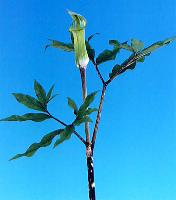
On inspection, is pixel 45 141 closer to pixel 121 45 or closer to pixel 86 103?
pixel 86 103

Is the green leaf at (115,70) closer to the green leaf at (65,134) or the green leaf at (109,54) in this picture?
the green leaf at (109,54)

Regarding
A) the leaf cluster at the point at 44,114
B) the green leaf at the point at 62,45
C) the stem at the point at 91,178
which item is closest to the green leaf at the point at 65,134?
the leaf cluster at the point at 44,114

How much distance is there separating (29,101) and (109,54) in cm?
38

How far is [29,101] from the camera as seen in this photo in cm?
162

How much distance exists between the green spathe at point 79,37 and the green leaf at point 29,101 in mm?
204

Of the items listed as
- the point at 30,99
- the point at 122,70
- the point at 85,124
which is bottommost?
the point at 85,124

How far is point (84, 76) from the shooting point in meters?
1.61

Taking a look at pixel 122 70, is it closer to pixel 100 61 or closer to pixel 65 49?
pixel 100 61

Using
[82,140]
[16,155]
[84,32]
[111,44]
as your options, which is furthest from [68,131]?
[111,44]

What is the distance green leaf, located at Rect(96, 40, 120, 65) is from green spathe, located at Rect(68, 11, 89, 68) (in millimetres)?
172

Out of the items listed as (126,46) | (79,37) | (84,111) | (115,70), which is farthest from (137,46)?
(84,111)

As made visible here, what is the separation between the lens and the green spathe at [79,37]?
1.55 metres

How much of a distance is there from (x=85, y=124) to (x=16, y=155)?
0.26m

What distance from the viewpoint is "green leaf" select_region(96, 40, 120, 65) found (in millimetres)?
1761
